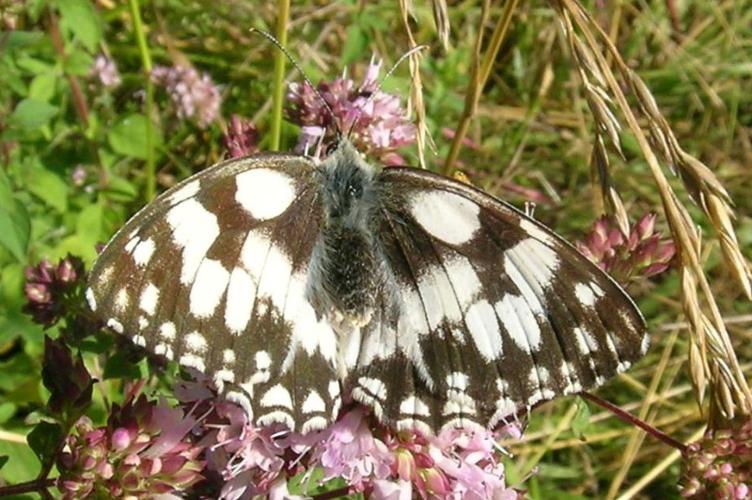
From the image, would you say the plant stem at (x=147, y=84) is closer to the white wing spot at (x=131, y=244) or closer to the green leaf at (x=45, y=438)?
the green leaf at (x=45, y=438)

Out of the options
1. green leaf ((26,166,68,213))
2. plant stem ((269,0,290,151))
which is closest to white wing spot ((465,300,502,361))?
plant stem ((269,0,290,151))

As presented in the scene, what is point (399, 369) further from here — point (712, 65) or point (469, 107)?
A: point (712, 65)

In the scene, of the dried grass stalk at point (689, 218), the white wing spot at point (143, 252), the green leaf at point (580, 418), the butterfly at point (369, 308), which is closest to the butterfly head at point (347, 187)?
the butterfly at point (369, 308)

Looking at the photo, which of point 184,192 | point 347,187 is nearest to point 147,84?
point 347,187

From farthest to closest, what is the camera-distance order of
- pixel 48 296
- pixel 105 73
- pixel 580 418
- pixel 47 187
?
pixel 105 73, pixel 47 187, pixel 48 296, pixel 580 418

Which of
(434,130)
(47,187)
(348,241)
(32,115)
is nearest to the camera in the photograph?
(348,241)

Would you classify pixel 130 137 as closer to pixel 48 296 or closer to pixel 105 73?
pixel 105 73

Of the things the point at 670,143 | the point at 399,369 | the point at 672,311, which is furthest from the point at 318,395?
the point at 672,311
